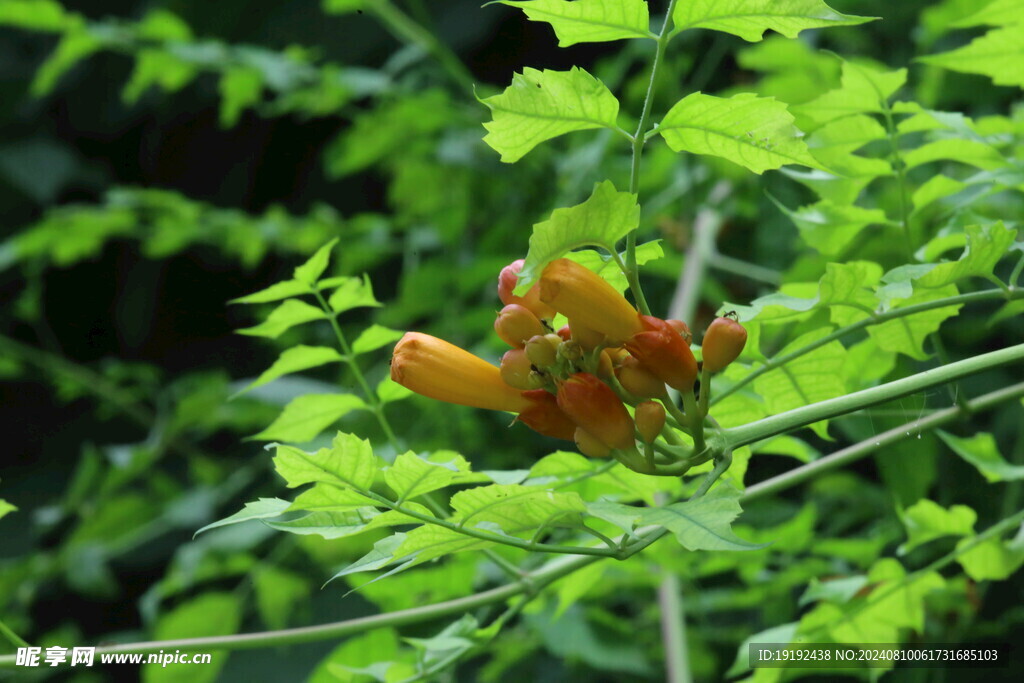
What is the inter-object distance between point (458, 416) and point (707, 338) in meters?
0.99

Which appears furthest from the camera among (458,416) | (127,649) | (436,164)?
(436,164)

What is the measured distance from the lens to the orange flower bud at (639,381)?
0.48m

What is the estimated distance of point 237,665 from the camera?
175cm

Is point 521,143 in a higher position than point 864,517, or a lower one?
higher

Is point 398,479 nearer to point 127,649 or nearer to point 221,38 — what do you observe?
point 127,649

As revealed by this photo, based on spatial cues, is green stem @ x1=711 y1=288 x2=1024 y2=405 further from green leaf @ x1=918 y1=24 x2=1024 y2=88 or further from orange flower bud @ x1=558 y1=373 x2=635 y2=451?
green leaf @ x1=918 y1=24 x2=1024 y2=88

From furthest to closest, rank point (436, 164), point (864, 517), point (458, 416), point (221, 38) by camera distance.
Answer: point (221, 38), point (436, 164), point (458, 416), point (864, 517)

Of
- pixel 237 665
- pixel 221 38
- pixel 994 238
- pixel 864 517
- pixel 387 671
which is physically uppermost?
pixel 994 238

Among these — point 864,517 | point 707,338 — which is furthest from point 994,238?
point 864,517

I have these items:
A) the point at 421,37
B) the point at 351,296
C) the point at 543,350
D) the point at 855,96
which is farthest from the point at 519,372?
the point at 421,37

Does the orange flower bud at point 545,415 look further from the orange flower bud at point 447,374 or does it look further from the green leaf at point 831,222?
the green leaf at point 831,222

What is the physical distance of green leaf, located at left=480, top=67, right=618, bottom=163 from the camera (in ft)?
1.50

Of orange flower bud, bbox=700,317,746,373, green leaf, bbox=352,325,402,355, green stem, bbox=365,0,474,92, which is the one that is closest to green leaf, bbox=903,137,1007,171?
orange flower bud, bbox=700,317,746,373

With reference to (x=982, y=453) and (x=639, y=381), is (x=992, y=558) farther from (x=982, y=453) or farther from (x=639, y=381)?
(x=639, y=381)
